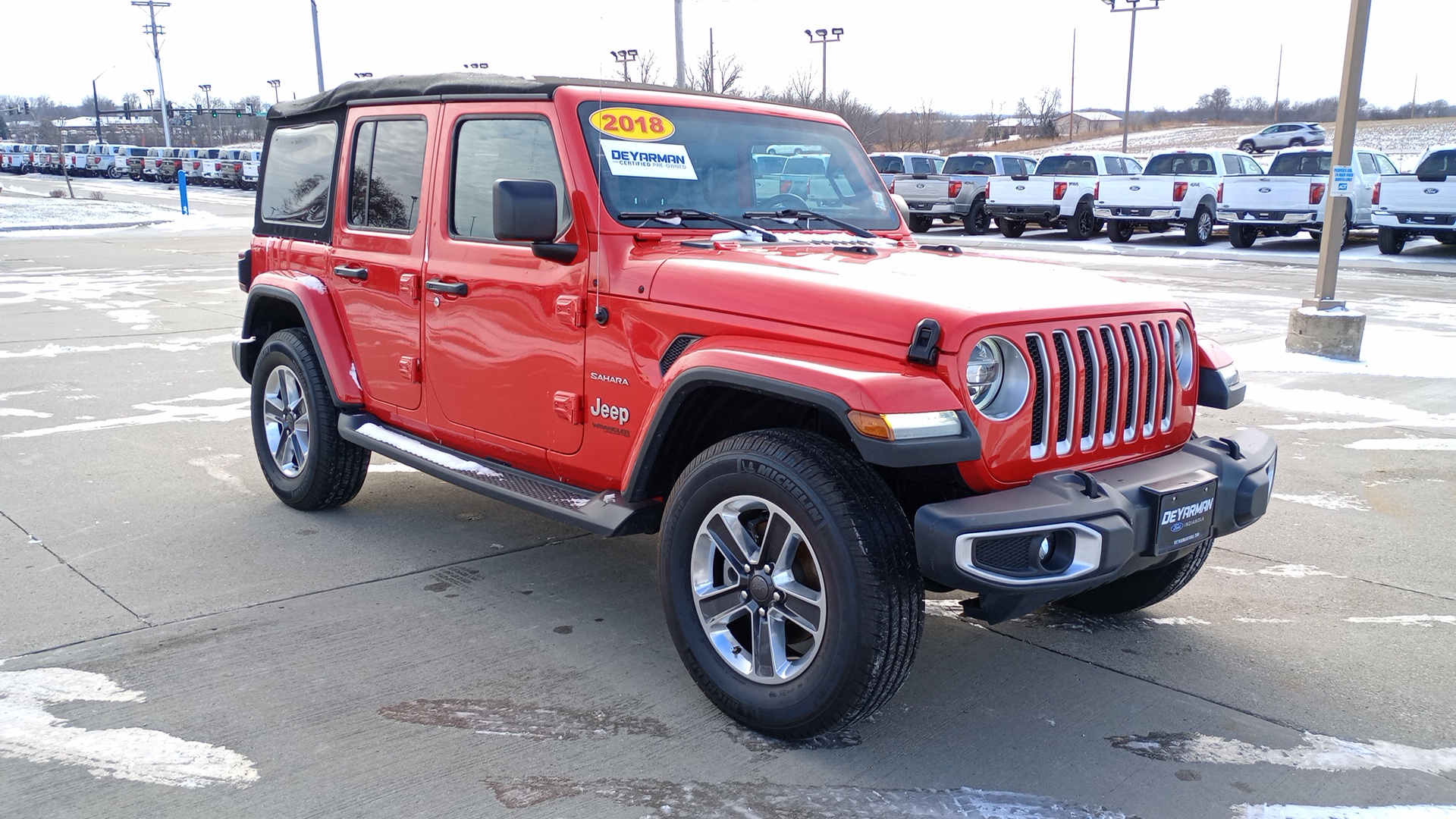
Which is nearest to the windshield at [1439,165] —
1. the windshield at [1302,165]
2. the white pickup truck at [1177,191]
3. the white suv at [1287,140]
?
the windshield at [1302,165]

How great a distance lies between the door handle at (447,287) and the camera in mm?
4297

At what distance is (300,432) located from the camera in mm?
5473

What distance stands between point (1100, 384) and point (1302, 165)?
68.9ft

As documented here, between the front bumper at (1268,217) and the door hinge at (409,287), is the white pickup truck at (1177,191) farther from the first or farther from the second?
the door hinge at (409,287)

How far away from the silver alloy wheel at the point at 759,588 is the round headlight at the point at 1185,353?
1441mm

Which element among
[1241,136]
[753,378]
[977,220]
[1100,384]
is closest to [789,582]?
[753,378]

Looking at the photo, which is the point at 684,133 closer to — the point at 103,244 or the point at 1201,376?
the point at 1201,376

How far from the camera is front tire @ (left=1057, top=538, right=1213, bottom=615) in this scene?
3.97 m

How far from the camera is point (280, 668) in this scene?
3803 mm

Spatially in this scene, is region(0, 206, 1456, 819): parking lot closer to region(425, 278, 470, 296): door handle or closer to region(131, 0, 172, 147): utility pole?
region(425, 278, 470, 296): door handle

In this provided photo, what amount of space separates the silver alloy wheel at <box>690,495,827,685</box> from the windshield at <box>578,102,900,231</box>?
3.90 ft

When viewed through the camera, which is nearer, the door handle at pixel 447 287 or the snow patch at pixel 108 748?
the snow patch at pixel 108 748

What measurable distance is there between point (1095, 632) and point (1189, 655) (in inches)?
13.4

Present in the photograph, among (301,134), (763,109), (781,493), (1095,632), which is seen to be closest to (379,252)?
(301,134)
